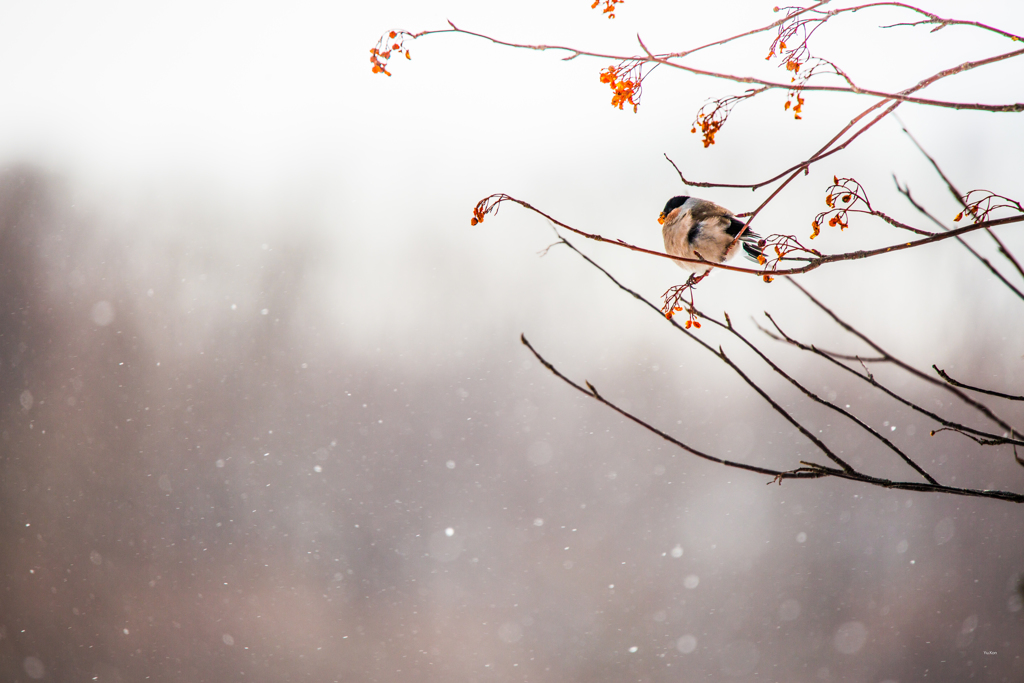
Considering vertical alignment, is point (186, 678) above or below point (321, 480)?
below

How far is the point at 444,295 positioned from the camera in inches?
125

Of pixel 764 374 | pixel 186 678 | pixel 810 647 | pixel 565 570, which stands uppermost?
pixel 764 374

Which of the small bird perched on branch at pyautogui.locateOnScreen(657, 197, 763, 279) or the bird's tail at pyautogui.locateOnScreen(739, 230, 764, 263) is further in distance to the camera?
the small bird perched on branch at pyautogui.locateOnScreen(657, 197, 763, 279)

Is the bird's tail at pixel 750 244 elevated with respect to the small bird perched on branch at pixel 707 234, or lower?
lower

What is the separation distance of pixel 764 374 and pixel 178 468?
3.16 m

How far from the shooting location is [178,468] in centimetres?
306

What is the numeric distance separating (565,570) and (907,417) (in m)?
2.12

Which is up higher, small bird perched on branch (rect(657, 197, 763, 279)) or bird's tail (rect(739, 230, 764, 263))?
small bird perched on branch (rect(657, 197, 763, 279))

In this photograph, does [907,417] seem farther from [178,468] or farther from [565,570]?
[178,468]

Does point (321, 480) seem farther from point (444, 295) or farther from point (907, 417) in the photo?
point (907, 417)

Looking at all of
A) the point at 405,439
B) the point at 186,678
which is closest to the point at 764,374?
the point at 405,439

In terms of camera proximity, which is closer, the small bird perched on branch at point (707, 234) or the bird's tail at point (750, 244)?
the bird's tail at point (750, 244)

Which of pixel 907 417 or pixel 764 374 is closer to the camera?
pixel 764 374

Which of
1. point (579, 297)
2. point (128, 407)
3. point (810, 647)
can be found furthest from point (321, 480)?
point (810, 647)
